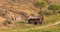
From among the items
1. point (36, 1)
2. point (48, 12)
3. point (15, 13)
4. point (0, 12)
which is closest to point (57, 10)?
point (48, 12)

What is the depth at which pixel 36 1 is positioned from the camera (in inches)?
5610

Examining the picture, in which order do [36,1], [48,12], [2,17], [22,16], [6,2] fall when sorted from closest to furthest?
[2,17], [22,16], [48,12], [6,2], [36,1]

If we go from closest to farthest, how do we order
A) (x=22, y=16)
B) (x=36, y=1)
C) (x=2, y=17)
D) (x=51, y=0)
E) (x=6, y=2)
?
(x=2, y=17) < (x=22, y=16) < (x=6, y=2) < (x=36, y=1) < (x=51, y=0)

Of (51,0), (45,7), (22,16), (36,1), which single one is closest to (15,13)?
(22,16)

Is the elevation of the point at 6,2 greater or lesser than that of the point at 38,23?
greater

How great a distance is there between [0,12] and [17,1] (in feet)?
132

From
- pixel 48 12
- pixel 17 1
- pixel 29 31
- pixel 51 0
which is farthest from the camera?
pixel 51 0

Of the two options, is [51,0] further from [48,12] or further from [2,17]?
[2,17]

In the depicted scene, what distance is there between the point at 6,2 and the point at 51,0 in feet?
151

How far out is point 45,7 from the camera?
12850 cm

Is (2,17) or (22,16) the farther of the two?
(22,16)

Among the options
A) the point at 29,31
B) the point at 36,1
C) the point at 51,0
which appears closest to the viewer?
the point at 29,31

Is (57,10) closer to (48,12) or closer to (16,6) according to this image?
(48,12)

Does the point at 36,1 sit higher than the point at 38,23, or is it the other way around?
the point at 36,1
